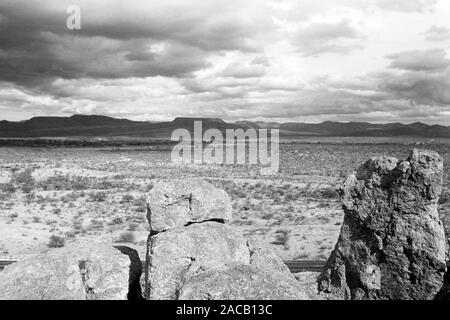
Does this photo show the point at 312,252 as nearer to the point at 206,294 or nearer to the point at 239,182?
the point at 206,294

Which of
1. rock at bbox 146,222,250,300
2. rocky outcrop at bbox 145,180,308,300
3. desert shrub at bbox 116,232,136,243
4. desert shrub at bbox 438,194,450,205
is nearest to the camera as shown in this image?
rocky outcrop at bbox 145,180,308,300

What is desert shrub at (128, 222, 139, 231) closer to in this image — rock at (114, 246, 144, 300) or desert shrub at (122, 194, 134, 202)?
desert shrub at (122, 194, 134, 202)

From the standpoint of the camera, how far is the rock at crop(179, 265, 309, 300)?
21.9 feet

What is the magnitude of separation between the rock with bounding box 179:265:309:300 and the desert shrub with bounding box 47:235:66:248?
605 inches

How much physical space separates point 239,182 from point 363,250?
37.6 metres

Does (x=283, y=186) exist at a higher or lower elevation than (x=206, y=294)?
lower

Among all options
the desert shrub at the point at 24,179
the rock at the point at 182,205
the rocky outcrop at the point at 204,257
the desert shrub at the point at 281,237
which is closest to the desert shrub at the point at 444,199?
the desert shrub at the point at 281,237

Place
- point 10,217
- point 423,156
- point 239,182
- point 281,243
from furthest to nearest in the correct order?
1. point 239,182
2. point 10,217
3. point 281,243
4. point 423,156

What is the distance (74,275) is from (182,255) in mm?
2084

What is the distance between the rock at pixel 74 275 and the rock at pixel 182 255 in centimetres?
72

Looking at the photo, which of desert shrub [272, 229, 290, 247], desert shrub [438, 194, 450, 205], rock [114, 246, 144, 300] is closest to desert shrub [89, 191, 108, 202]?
desert shrub [272, 229, 290, 247]

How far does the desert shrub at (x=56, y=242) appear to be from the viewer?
68.3 ft
